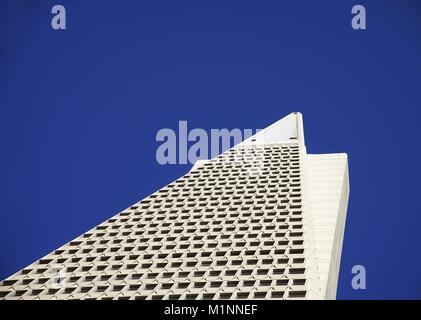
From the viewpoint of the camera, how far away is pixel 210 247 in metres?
55.0

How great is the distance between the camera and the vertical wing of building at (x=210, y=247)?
46656 millimetres

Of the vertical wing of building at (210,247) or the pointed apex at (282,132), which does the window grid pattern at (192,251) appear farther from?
the pointed apex at (282,132)

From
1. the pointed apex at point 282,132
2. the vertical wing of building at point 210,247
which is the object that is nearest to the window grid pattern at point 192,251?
the vertical wing of building at point 210,247

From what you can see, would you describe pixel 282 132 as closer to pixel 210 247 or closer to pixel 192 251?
pixel 210 247

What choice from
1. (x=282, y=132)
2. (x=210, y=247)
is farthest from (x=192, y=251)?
(x=282, y=132)

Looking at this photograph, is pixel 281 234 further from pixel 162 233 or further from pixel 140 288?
pixel 140 288

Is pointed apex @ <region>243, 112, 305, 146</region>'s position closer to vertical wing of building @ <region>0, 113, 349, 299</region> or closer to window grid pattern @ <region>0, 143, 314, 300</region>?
vertical wing of building @ <region>0, 113, 349, 299</region>

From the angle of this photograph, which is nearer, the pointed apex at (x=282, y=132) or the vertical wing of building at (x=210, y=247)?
the vertical wing of building at (x=210, y=247)

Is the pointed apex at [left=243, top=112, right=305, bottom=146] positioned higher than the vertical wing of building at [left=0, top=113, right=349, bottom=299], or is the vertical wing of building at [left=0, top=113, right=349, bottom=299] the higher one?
the pointed apex at [left=243, top=112, right=305, bottom=146]

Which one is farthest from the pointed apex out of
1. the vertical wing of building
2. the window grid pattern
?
the window grid pattern

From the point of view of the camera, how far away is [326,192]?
87.4 m

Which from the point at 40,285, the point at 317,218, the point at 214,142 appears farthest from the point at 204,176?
the point at 40,285

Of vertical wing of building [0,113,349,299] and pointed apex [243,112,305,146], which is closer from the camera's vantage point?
vertical wing of building [0,113,349,299]

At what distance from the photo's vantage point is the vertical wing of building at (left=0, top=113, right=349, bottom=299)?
153 ft
